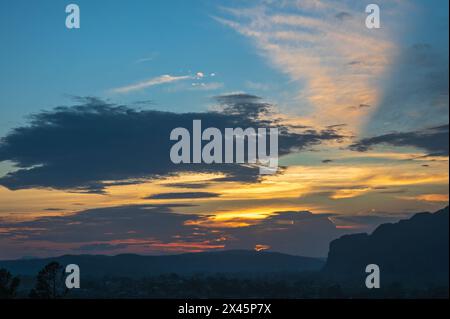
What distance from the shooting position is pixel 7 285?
122188 millimetres

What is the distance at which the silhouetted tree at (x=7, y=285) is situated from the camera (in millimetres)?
114375

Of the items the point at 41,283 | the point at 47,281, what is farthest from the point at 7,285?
the point at 47,281

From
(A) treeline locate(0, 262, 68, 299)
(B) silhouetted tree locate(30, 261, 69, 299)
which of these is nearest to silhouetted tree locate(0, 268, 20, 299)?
(A) treeline locate(0, 262, 68, 299)

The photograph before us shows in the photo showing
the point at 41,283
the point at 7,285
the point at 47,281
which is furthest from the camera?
the point at 47,281

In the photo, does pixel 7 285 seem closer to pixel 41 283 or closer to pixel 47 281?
pixel 41 283

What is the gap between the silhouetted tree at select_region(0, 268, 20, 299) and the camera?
375 ft

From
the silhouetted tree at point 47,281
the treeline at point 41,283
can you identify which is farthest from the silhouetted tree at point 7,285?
the silhouetted tree at point 47,281

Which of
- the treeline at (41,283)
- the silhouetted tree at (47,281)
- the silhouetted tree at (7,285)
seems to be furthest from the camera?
the silhouetted tree at (47,281)

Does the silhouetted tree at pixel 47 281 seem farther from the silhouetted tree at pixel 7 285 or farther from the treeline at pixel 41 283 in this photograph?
the silhouetted tree at pixel 7 285

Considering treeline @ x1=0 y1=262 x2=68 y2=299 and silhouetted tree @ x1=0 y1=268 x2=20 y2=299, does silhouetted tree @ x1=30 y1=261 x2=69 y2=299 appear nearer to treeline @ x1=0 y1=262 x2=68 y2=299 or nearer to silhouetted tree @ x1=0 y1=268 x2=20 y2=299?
treeline @ x1=0 y1=262 x2=68 y2=299
